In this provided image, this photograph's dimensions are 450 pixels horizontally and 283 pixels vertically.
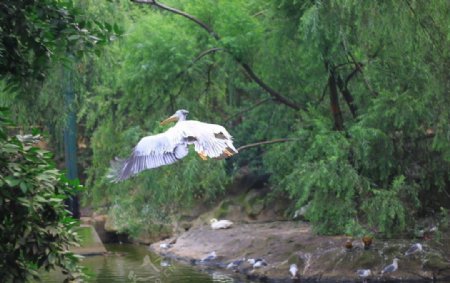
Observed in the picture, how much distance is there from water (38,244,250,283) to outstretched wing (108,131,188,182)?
244cm

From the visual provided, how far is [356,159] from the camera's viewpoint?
1291 centimetres

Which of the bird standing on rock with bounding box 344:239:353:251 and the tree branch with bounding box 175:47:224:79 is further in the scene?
the tree branch with bounding box 175:47:224:79

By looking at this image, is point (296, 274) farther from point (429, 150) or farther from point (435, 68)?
point (435, 68)

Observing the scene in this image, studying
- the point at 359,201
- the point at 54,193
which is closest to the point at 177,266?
the point at 359,201

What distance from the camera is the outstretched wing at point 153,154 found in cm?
958

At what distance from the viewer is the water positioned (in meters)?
12.7

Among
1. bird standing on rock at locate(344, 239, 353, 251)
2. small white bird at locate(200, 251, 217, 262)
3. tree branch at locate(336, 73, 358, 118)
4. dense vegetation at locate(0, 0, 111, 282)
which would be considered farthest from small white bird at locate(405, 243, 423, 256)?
dense vegetation at locate(0, 0, 111, 282)

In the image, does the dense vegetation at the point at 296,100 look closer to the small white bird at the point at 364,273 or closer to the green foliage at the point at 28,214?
the small white bird at the point at 364,273

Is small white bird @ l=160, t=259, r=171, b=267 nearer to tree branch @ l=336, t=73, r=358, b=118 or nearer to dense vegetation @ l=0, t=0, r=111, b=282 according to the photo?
tree branch @ l=336, t=73, r=358, b=118

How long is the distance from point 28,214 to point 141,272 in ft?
28.0

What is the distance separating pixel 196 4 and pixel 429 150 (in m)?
4.82

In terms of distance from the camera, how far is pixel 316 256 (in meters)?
12.9

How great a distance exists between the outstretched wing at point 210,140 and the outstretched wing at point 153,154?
0.16 m

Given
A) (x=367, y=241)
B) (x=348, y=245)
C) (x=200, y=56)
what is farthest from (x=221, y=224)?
(x=367, y=241)
